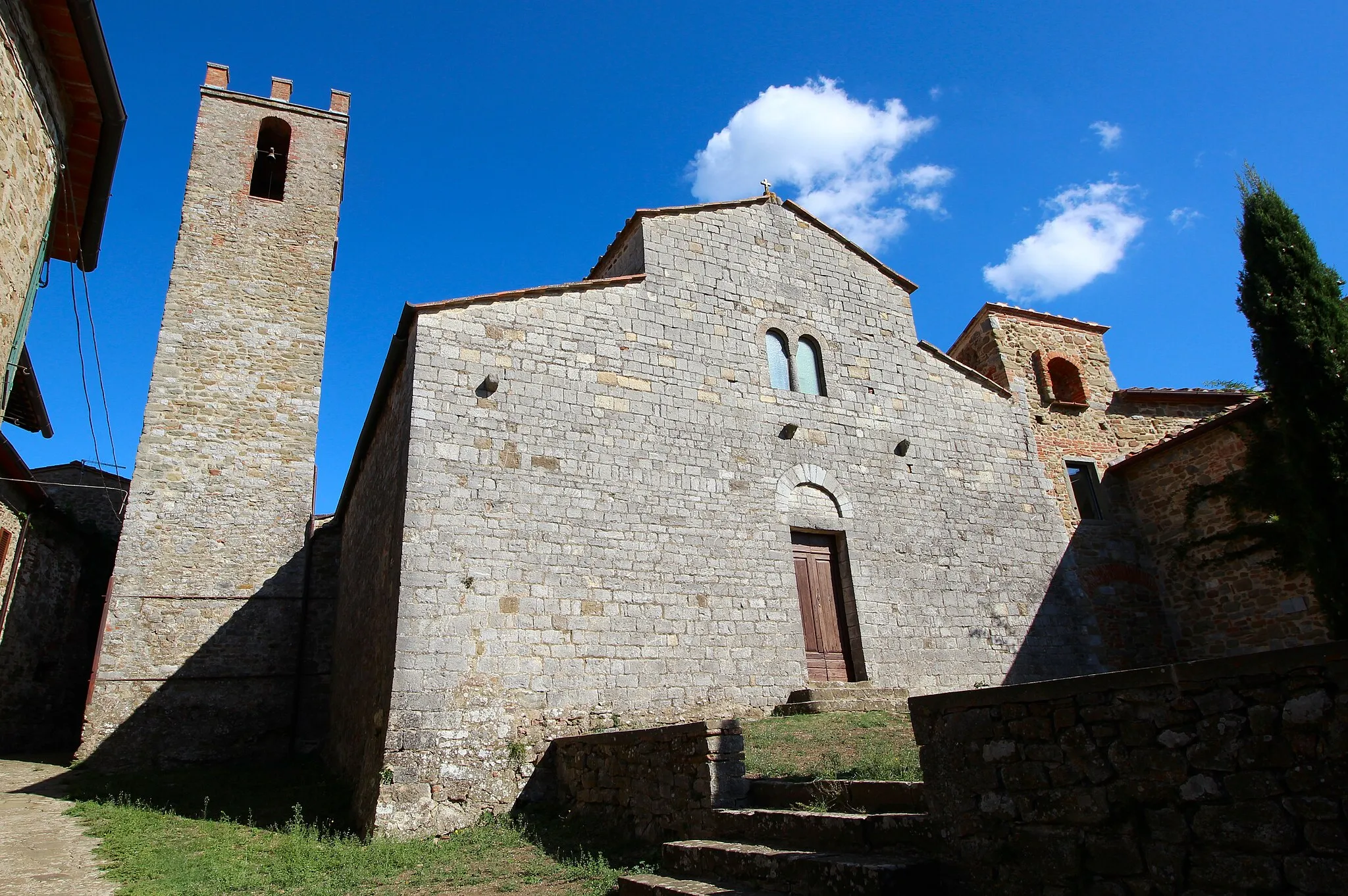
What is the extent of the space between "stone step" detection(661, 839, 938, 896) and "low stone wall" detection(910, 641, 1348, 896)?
251 mm

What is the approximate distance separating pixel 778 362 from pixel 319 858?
871 cm

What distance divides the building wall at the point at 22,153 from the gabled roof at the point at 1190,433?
12803 millimetres

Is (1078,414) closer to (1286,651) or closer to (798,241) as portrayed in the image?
(798,241)

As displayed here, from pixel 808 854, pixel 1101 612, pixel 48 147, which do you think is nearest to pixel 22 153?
pixel 48 147

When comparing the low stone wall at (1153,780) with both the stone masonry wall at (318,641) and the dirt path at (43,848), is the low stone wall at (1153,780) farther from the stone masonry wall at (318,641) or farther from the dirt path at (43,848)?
the stone masonry wall at (318,641)

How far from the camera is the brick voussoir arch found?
1133 cm

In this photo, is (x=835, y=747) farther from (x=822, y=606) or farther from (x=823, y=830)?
(x=822, y=606)

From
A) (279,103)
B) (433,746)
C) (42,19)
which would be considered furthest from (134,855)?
(279,103)

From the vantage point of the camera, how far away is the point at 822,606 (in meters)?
11.0

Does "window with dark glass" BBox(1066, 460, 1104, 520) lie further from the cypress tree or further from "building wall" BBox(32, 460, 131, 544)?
"building wall" BBox(32, 460, 131, 544)

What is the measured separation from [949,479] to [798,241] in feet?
15.5

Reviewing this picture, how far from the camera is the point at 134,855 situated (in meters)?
7.59

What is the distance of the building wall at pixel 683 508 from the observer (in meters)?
8.74

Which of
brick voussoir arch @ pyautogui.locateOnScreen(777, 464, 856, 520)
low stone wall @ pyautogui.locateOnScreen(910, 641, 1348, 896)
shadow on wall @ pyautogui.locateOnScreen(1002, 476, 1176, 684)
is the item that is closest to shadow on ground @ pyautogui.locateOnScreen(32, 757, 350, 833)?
brick voussoir arch @ pyautogui.locateOnScreen(777, 464, 856, 520)
